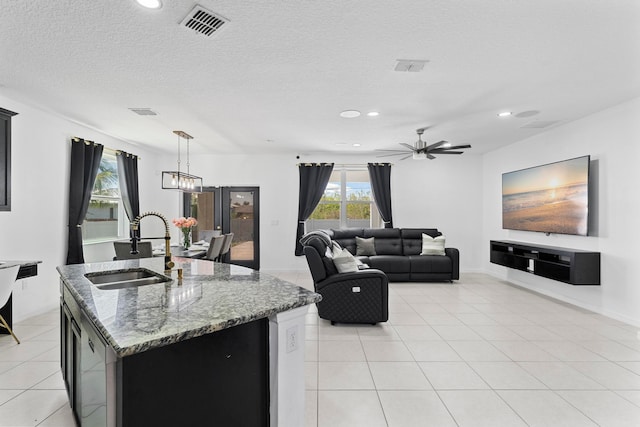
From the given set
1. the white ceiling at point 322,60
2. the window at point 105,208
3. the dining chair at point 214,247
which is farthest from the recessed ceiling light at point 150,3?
the window at point 105,208

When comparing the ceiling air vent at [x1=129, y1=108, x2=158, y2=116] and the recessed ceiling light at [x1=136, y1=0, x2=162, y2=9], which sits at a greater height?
the ceiling air vent at [x1=129, y1=108, x2=158, y2=116]

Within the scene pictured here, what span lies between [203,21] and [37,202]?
140 inches

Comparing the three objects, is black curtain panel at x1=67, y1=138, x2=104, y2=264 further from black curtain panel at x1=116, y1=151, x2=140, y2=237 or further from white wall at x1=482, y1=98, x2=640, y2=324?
white wall at x1=482, y1=98, x2=640, y2=324

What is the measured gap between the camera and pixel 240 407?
1.45 meters

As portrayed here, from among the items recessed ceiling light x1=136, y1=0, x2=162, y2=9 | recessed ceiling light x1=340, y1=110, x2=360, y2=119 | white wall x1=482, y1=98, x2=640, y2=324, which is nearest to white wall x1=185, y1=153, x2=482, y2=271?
white wall x1=482, y1=98, x2=640, y2=324

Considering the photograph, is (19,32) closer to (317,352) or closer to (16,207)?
(16,207)

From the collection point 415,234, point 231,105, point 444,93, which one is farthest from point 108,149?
point 415,234

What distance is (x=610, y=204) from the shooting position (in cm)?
413

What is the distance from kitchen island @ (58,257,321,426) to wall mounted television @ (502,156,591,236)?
4585 mm

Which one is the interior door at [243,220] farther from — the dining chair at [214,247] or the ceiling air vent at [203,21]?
the ceiling air vent at [203,21]

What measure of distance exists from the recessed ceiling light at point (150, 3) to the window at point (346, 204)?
5453 millimetres

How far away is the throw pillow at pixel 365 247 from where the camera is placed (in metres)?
6.47

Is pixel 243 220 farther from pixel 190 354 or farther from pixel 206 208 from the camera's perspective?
pixel 190 354

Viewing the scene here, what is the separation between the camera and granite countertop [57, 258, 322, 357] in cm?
117
